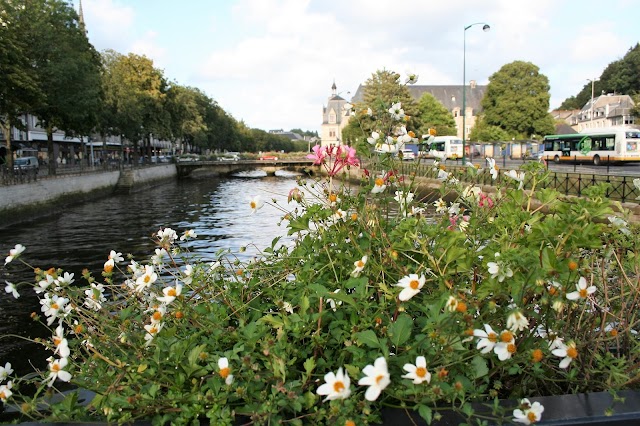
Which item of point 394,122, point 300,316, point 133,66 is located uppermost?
point 133,66

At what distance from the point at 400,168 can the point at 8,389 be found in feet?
7.92

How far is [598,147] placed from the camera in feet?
147

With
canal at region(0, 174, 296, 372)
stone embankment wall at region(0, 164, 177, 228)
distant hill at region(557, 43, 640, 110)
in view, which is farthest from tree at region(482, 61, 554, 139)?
canal at region(0, 174, 296, 372)

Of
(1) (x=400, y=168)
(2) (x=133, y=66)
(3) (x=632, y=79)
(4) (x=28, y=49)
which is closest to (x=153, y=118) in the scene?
(2) (x=133, y=66)

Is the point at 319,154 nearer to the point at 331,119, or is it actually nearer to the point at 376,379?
the point at 376,379

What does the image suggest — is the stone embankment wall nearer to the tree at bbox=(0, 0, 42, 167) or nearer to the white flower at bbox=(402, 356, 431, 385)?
the tree at bbox=(0, 0, 42, 167)

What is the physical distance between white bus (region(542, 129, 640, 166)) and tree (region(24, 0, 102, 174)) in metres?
31.9

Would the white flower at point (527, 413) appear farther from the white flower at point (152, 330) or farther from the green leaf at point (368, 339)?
the white flower at point (152, 330)

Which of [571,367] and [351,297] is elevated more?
[351,297]

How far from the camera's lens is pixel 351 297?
2412 millimetres

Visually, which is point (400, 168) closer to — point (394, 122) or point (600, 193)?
point (394, 122)

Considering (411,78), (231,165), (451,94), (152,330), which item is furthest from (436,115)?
(152,330)

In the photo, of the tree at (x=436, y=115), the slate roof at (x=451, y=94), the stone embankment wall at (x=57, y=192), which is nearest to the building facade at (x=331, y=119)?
the slate roof at (x=451, y=94)

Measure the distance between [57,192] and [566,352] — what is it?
3535cm
